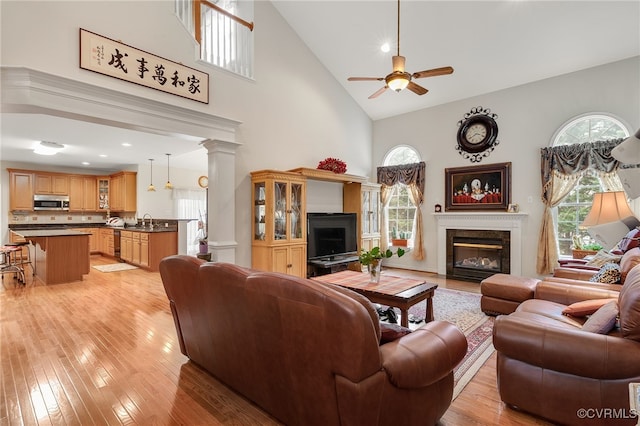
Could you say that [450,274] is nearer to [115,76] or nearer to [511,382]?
[511,382]

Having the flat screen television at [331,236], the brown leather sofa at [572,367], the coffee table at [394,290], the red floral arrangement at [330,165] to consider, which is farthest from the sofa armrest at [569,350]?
the red floral arrangement at [330,165]

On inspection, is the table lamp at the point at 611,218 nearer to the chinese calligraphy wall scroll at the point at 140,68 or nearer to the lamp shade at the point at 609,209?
the lamp shade at the point at 609,209

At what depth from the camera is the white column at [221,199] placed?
4.27m

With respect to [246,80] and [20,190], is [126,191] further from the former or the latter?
[246,80]

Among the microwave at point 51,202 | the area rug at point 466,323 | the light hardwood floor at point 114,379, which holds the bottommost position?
the area rug at point 466,323

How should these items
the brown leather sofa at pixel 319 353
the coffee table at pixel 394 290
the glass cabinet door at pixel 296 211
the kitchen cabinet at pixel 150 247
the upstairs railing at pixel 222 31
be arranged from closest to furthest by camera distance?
the brown leather sofa at pixel 319 353 < the coffee table at pixel 394 290 < the upstairs railing at pixel 222 31 < the glass cabinet door at pixel 296 211 < the kitchen cabinet at pixel 150 247

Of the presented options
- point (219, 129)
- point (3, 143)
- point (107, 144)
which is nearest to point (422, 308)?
point (219, 129)

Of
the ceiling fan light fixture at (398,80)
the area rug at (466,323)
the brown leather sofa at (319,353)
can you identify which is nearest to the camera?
the brown leather sofa at (319,353)

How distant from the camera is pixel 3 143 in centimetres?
590

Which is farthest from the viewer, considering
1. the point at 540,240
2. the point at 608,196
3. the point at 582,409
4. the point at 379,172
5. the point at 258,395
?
the point at 379,172

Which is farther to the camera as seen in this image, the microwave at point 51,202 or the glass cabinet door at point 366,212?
the microwave at point 51,202

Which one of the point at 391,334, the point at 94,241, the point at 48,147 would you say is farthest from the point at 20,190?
the point at 391,334

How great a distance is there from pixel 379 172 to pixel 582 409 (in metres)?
5.83

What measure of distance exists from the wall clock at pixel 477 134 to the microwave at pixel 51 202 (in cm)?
1006
